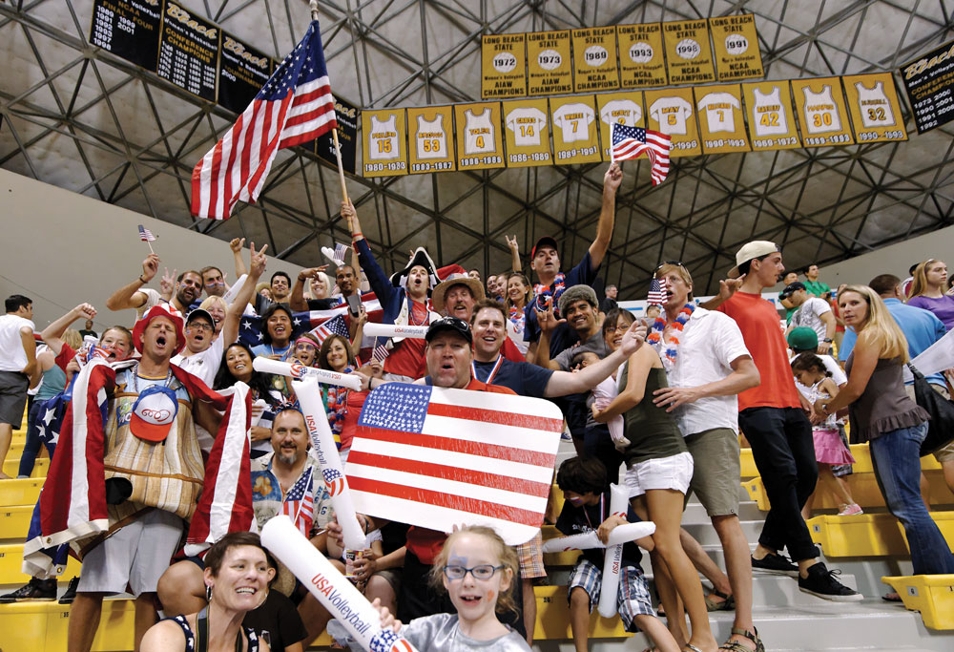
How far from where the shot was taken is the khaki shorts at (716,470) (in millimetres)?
3160

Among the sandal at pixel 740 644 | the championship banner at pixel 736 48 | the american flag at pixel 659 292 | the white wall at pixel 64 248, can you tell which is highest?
the championship banner at pixel 736 48

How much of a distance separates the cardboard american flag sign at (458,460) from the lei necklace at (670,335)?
1232 mm

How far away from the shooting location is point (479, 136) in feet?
42.2

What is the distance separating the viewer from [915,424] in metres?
3.59

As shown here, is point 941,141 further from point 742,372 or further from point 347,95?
point 742,372

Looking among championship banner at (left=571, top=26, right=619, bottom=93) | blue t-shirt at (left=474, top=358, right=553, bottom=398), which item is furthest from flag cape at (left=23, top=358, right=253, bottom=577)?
championship banner at (left=571, top=26, right=619, bottom=93)

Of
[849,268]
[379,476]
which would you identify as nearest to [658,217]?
[849,268]

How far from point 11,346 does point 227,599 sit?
4595 millimetres

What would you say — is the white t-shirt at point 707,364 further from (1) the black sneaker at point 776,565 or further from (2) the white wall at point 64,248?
(2) the white wall at point 64,248

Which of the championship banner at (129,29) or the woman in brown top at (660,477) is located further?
the championship banner at (129,29)

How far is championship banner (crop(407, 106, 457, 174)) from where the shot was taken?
1269cm

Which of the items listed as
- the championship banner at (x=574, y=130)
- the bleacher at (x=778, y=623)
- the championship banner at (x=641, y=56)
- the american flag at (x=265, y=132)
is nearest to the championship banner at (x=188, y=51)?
the championship banner at (x=574, y=130)

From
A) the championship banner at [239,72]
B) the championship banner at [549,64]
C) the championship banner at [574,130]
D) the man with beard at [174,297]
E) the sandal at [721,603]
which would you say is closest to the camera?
the sandal at [721,603]

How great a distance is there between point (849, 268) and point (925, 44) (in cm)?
525
